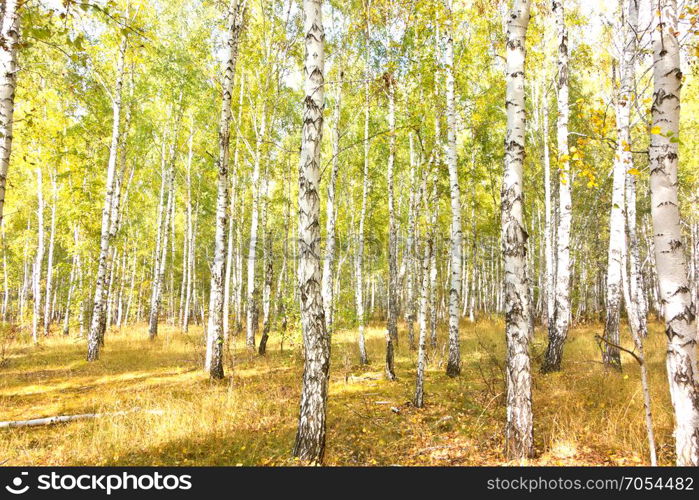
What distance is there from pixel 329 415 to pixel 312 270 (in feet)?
11.0

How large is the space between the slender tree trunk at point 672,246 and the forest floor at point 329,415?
0.88m

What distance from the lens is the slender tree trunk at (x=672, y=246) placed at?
335cm

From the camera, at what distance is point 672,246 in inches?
137

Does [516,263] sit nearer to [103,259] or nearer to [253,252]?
[253,252]

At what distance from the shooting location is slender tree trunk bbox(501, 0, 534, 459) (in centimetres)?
419

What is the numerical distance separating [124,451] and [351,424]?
3257 millimetres

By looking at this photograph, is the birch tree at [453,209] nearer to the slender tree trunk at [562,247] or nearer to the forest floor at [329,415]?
the forest floor at [329,415]

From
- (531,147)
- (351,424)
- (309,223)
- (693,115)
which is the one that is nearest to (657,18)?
(309,223)

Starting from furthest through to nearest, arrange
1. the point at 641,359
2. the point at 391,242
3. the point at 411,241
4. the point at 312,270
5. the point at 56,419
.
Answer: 1. the point at 411,241
2. the point at 391,242
3. the point at 56,419
4. the point at 312,270
5. the point at 641,359

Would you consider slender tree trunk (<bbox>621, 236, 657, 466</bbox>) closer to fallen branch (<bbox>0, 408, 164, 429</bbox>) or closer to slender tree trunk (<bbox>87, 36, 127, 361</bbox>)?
fallen branch (<bbox>0, 408, 164, 429</bbox>)

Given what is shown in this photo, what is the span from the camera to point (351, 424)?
19.5 ft
